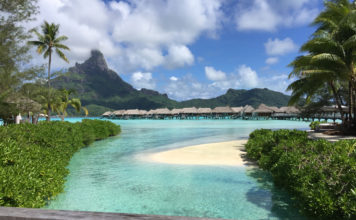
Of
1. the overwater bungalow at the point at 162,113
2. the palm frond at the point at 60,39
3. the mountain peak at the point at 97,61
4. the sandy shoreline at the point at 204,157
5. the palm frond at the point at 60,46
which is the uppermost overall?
the mountain peak at the point at 97,61

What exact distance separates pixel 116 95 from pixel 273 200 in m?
130

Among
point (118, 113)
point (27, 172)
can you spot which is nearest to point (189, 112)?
point (118, 113)

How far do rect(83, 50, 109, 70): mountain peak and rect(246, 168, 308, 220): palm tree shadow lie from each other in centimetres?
15700

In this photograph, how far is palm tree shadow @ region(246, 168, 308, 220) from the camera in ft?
14.4

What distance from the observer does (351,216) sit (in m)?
3.09

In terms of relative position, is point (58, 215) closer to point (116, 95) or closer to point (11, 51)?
point (11, 51)

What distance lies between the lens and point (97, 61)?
151500 mm

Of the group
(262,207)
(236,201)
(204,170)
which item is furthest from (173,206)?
(204,170)

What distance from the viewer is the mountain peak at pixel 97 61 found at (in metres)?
150

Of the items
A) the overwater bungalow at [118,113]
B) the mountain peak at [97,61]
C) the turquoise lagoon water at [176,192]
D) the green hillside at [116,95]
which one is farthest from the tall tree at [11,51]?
the mountain peak at [97,61]

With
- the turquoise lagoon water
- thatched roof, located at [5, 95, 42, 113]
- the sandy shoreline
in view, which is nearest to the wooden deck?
the turquoise lagoon water

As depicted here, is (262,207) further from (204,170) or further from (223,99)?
(223,99)

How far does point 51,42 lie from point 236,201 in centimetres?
2387

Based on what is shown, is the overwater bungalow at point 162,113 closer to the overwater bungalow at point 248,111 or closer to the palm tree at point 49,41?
the overwater bungalow at point 248,111
